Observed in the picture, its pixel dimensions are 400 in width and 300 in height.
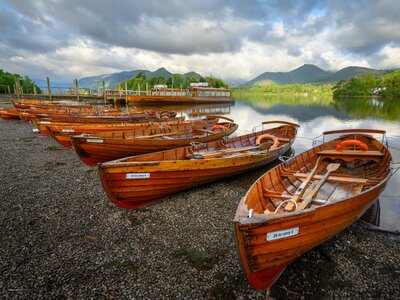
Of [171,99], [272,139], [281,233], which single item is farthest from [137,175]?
[171,99]

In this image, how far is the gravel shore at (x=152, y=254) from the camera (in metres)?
3.80

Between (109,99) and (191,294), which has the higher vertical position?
(109,99)

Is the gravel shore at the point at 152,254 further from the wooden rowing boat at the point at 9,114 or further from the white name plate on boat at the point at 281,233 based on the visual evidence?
the wooden rowing boat at the point at 9,114

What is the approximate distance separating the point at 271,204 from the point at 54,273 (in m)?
4.45

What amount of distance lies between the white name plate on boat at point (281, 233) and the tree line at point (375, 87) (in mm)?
111696

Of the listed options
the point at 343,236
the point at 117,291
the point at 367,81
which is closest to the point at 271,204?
the point at 343,236

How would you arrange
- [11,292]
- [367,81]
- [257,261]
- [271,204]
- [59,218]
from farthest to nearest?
[367,81]
[59,218]
[271,204]
[11,292]
[257,261]

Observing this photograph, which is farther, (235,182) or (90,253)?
(235,182)

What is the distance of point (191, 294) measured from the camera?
374 centimetres

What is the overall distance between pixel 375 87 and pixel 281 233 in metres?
127

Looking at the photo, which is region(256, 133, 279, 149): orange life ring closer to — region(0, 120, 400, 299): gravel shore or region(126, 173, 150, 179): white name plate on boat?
region(0, 120, 400, 299): gravel shore

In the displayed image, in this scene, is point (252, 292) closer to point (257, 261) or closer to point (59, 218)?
point (257, 261)

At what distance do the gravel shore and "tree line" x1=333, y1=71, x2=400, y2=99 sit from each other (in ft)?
359

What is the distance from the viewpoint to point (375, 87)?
10112 centimetres
